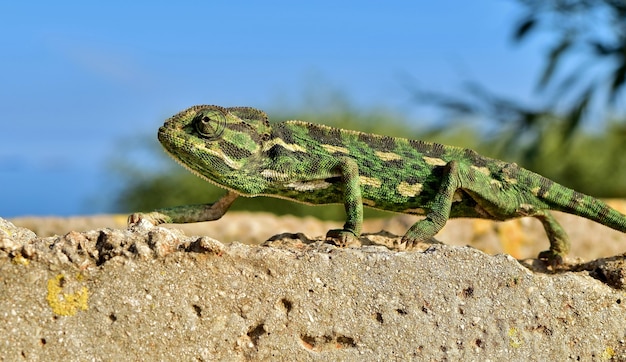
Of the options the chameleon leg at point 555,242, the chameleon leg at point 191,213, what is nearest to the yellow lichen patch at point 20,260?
the chameleon leg at point 191,213

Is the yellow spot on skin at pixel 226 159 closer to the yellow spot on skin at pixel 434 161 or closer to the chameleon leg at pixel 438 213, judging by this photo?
the chameleon leg at pixel 438 213

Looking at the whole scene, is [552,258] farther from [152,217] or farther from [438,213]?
[152,217]

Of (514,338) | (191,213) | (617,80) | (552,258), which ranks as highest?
(191,213)

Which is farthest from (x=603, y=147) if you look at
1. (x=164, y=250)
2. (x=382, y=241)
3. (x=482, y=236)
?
(x=164, y=250)

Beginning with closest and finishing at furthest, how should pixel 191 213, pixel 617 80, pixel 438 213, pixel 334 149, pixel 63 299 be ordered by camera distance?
pixel 63 299
pixel 438 213
pixel 334 149
pixel 191 213
pixel 617 80

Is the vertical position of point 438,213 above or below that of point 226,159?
below

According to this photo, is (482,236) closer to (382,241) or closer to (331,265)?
(382,241)

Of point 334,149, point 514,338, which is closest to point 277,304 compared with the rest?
point 514,338

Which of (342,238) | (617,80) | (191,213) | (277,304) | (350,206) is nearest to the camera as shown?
(277,304)
